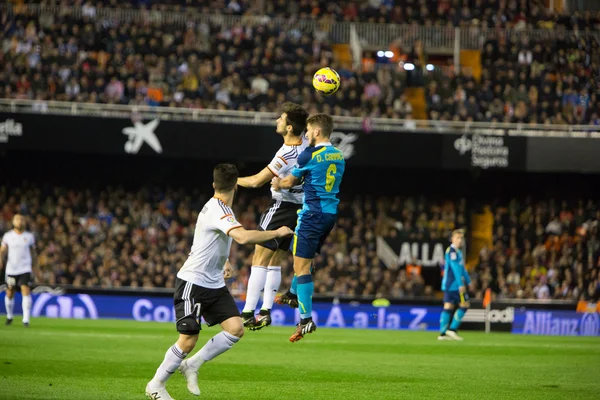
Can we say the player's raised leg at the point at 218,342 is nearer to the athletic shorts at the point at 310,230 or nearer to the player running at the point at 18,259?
the athletic shorts at the point at 310,230

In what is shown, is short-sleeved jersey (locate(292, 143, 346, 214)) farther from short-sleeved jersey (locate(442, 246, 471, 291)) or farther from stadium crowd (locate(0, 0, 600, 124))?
stadium crowd (locate(0, 0, 600, 124))

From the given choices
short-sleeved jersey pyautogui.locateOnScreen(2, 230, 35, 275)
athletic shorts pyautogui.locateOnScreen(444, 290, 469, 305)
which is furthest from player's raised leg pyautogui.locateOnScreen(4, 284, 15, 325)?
athletic shorts pyautogui.locateOnScreen(444, 290, 469, 305)

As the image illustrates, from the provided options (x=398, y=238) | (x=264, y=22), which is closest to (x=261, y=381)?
(x=398, y=238)

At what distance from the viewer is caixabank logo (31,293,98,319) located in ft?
80.0

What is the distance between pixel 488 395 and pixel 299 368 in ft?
10.9

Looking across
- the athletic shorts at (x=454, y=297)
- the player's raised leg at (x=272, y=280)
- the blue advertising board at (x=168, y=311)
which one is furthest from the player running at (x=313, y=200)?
the blue advertising board at (x=168, y=311)

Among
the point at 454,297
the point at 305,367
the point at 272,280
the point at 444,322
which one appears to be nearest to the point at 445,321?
the point at 444,322

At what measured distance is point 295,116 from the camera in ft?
35.2

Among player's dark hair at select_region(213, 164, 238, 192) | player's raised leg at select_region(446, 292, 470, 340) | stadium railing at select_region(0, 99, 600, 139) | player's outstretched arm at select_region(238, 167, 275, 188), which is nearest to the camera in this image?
player's dark hair at select_region(213, 164, 238, 192)

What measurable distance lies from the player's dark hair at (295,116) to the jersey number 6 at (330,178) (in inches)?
22.6

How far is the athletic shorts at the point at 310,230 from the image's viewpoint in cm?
1080

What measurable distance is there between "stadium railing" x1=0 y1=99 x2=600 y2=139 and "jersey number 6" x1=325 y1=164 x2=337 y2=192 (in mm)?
17204

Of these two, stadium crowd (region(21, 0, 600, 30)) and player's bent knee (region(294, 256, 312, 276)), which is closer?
player's bent knee (region(294, 256, 312, 276))

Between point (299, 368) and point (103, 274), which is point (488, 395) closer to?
point (299, 368)
